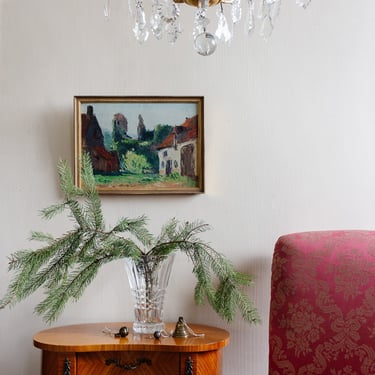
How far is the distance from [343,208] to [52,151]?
46.2 inches

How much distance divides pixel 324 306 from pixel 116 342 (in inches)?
27.7

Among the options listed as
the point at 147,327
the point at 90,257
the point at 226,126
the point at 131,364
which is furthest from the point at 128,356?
the point at 226,126

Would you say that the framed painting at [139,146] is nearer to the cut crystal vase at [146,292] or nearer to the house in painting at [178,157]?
the house in painting at [178,157]

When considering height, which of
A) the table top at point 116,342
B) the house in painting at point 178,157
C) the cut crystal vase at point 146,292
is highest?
the house in painting at point 178,157

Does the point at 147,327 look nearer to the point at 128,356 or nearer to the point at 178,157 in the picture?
the point at 128,356

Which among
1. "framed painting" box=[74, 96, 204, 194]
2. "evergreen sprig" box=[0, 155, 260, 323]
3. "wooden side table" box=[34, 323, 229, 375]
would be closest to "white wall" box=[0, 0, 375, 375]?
"framed painting" box=[74, 96, 204, 194]

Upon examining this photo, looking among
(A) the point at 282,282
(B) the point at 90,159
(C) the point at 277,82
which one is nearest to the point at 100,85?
(B) the point at 90,159

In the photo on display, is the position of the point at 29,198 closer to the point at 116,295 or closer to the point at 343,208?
the point at 116,295

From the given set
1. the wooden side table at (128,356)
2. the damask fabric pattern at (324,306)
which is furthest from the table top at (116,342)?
the damask fabric pattern at (324,306)

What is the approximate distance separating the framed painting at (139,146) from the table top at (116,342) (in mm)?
579

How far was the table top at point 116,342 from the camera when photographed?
6.52 ft

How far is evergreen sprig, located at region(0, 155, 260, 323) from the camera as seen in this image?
205cm

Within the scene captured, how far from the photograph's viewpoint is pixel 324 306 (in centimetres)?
206

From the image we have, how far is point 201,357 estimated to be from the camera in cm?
202
